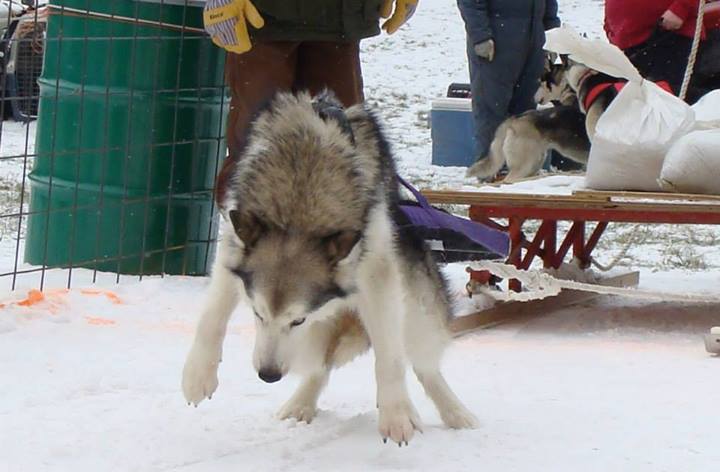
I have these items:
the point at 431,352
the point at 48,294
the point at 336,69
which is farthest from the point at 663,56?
the point at 431,352

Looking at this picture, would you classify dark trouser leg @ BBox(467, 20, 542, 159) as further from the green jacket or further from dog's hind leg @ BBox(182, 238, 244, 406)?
dog's hind leg @ BBox(182, 238, 244, 406)

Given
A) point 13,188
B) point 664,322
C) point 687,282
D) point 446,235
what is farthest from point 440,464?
point 13,188

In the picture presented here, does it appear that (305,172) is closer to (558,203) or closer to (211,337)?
(211,337)

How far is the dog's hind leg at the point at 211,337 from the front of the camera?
2.98 m

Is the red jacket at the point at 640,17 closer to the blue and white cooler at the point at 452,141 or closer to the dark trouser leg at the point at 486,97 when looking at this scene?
the dark trouser leg at the point at 486,97

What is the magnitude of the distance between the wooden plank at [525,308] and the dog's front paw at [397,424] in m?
1.67

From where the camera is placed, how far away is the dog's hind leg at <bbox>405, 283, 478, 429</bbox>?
332cm

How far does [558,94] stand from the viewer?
392 inches

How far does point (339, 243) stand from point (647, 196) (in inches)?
103

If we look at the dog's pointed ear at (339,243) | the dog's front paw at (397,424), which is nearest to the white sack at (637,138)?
the dog's front paw at (397,424)

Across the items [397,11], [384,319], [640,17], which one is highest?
[640,17]

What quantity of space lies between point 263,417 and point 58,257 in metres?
2.32

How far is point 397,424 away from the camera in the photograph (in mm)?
2922

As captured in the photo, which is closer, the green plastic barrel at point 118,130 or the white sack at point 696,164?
the white sack at point 696,164
